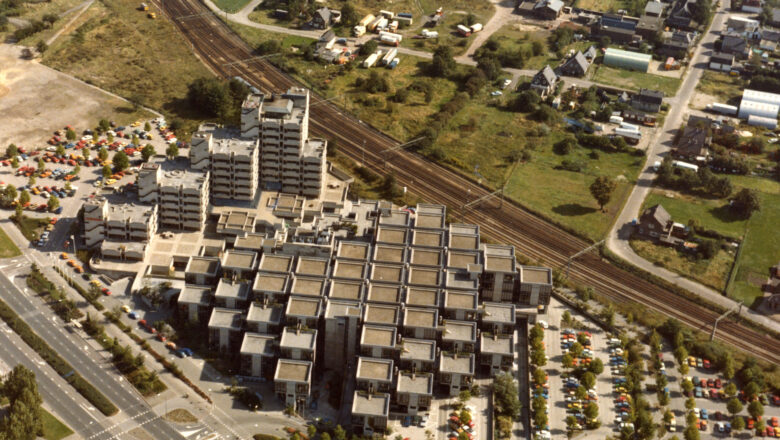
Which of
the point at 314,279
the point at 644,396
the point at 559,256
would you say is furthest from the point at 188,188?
the point at 644,396

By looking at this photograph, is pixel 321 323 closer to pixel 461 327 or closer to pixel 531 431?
pixel 461 327

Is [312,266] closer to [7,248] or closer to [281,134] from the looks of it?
[281,134]

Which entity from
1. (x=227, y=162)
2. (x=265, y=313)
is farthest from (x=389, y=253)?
(x=227, y=162)

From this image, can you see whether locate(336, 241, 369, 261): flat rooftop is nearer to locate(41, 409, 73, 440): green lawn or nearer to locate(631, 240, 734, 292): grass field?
locate(41, 409, 73, 440): green lawn

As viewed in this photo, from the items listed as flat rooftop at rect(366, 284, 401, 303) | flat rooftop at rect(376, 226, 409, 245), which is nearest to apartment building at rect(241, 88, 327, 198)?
flat rooftop at rect(376, 226, 409, 245)

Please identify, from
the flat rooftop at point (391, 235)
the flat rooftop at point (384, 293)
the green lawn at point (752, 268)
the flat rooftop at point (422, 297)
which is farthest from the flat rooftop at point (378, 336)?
the green lawn at point (752, 268)

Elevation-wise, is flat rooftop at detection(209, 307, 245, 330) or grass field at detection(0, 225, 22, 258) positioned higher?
flat rooftop at detection(209, 307, 245, 330)
